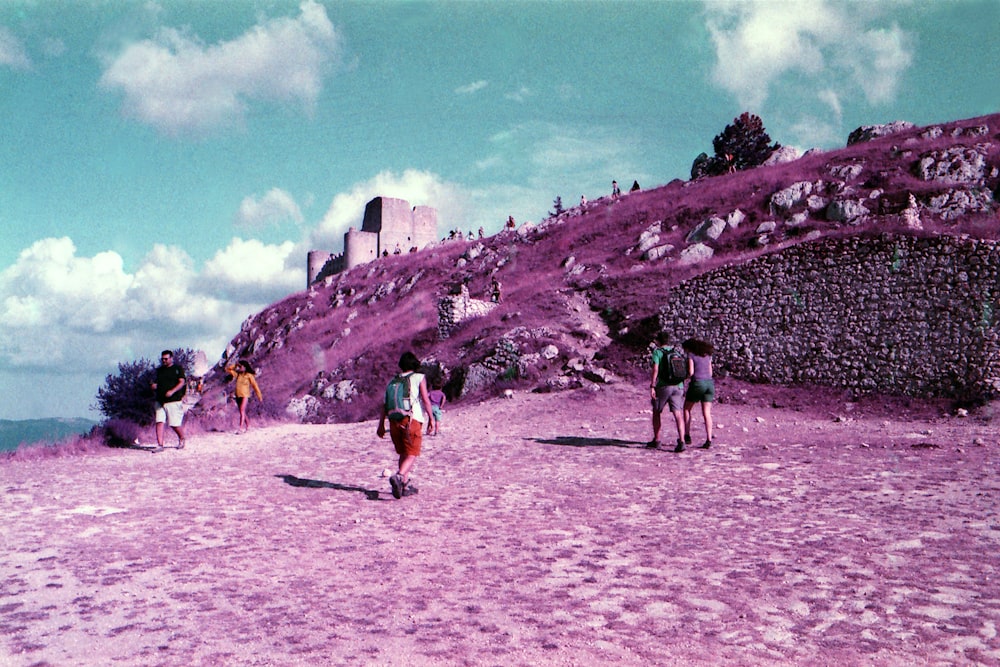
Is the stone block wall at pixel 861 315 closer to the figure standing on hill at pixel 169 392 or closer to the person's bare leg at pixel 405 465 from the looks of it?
the person's bare leg at pixel 405 465

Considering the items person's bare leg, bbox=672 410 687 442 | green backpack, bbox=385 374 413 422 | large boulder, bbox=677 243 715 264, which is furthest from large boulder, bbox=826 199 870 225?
green backpack, bbox=385 374 413 422

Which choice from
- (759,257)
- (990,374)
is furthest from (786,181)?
(990,374)

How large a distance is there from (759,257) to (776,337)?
2545mm

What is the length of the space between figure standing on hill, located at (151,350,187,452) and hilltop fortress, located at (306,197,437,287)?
53.5 meters

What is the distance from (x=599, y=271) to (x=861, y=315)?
1729cm

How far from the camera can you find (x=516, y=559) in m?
6.22

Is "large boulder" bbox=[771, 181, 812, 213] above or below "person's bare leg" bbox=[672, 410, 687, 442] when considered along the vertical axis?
above

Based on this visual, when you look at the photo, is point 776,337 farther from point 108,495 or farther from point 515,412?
point 108,495

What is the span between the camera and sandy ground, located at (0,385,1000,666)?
13.8 ft

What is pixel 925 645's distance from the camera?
4.13 meters

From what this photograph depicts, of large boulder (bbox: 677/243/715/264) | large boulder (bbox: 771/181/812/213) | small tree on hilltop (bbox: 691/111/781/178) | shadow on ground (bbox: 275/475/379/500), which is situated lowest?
shadow on ground (bbox: 275/475/379/500)

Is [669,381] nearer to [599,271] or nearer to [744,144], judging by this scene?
[599,271]

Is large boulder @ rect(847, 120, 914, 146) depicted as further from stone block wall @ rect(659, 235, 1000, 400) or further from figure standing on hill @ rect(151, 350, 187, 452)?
figure standing on hill @ rect(151, 350, 187, 452)

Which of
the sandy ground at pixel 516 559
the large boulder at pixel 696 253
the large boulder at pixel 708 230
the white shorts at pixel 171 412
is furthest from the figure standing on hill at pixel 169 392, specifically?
the large boulder at pixel 708 230
